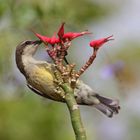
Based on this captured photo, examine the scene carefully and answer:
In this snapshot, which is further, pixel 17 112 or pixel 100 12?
pixel 100 12

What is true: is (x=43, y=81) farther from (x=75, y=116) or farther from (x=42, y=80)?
(x=75, y=116)

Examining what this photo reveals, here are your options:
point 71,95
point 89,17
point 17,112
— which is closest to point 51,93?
point 71,95

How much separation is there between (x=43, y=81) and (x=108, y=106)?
391mm

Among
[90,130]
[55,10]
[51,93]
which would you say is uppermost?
[55,10]

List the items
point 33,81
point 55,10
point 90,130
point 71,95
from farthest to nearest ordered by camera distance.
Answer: point 90,130 → point 55,10 → point 33,81 → point 71,95

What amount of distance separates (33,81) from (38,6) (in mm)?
701

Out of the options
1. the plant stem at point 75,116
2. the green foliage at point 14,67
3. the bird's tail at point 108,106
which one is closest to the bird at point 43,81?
the bird's tail at point 108,106

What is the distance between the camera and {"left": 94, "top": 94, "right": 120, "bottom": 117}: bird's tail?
378cm

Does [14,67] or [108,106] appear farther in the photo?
[14,67]

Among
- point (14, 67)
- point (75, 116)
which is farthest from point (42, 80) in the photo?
point (75, 116)

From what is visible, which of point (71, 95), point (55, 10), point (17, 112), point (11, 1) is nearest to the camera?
point (71, 95)

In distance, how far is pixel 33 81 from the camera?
378cm

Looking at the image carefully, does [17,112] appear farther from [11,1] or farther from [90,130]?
[11,1]

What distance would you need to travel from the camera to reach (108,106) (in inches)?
152
